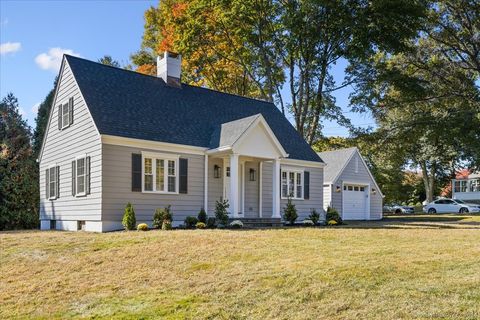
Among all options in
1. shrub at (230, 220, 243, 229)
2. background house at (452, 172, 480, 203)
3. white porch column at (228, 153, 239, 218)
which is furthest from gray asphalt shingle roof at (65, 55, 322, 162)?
background house at (452, 172, 480, 203)

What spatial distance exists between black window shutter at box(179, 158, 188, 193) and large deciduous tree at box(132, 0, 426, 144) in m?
13.6

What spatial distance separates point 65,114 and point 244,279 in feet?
42.4

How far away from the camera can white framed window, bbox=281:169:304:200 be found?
20.4 metres

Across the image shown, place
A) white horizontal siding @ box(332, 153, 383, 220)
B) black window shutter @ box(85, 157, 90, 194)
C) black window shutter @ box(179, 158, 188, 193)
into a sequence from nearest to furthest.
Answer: black window shutter @ box(85, 157, 90, 194), black window shutter @ box(179, 158, 188, 193), white horizontal siding @ box(332, 153, 383, 220)

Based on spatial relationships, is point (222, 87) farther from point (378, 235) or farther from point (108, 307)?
point (108, 307)

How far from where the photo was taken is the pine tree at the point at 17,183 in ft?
69.0

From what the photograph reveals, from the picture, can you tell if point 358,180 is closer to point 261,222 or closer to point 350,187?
point 350,187

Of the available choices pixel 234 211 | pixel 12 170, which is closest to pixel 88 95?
pixel 234 211

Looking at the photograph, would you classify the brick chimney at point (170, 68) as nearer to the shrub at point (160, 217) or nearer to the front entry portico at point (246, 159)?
the front entry portico at point (246, 159)

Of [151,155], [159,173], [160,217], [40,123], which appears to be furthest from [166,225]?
[40,123]

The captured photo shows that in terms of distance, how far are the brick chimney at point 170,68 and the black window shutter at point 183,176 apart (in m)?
4.58

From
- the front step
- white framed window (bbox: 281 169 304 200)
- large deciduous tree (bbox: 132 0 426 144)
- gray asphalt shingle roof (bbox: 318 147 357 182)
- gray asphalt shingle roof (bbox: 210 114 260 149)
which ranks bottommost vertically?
the front step

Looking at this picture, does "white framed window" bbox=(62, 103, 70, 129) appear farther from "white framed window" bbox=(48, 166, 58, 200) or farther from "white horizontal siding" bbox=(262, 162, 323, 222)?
"white horizontal siding" bbox=(262, 162, 323, 222)

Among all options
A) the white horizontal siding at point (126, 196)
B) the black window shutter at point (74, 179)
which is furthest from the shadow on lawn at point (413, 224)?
the black window shutter at point (74, 179)
